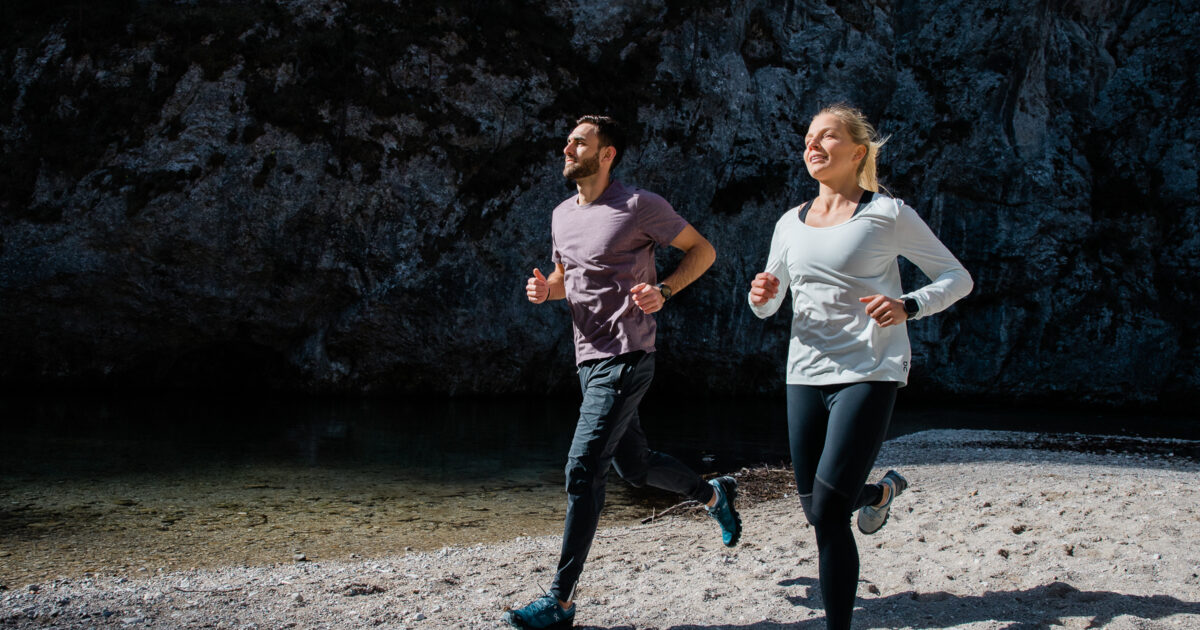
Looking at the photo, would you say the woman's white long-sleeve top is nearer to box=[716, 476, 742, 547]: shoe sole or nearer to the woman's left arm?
the woman's left arm

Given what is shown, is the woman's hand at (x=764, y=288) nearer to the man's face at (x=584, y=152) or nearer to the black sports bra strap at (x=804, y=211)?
the black sports bra strap at (x=804, y=211)

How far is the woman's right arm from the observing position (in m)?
3.61

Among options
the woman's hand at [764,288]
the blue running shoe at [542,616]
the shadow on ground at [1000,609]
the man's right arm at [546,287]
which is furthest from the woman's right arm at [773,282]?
the blue running shoe at [542,616]

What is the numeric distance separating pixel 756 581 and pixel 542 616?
4.61 ft

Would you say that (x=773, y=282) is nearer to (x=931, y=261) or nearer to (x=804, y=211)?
(x=804, y=211)

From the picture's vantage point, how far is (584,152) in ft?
13.8

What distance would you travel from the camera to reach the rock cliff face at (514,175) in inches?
712

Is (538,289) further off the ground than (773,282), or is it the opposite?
(773,282)

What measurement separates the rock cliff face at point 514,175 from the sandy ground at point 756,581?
48.8 ft

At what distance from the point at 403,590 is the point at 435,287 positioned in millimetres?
15981

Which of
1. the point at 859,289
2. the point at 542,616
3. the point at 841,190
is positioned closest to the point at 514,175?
the point at 841,190

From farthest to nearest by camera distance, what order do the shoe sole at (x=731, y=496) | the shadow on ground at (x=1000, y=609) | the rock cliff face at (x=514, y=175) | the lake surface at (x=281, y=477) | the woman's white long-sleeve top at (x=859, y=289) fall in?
the rock cliff face at (x=514, y=175) → the lake surface at (x=281, y=477) → the shoe sole at (x=731, y=496) → the shadow on ground at (x=1000, y=609) → the woman's white long-sleeve top at (x=859, y=289)

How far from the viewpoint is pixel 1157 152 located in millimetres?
25781

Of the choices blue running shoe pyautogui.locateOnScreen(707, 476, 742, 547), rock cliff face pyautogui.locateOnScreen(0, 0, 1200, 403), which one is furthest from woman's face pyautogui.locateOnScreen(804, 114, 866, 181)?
rock cliff face pyautogui.locateOnScreen(0, 0, 1200, 403)
